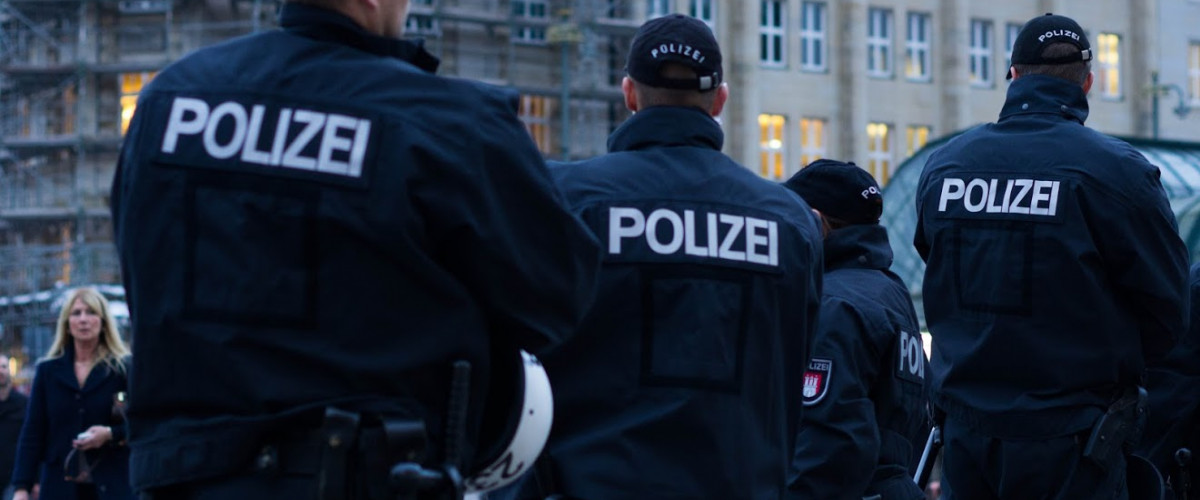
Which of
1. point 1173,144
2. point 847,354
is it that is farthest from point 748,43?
point 847,354

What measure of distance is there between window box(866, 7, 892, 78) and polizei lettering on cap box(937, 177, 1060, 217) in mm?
58298

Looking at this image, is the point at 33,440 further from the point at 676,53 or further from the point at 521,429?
the point at 521,429

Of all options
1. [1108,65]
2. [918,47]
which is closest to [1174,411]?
[918,47]

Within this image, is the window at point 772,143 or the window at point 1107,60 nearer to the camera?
the window at point 772,143

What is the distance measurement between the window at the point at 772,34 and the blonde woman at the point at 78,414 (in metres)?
51.3

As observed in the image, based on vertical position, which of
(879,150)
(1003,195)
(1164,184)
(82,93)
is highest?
(82,93)

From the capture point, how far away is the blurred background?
52562 millimetres

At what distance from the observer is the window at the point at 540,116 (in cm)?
5753

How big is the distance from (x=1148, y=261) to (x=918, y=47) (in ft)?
199

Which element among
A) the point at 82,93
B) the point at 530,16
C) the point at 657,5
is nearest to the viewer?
the point at 82,93

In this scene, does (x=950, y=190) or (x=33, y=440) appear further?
(x=33, y=440)

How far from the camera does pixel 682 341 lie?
5168mm

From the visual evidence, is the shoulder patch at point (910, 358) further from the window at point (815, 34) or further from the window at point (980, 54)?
the window at point (980, 54)

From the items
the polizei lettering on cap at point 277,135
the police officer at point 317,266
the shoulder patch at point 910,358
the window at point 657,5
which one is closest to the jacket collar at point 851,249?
the shoulder patch at point 910,358
